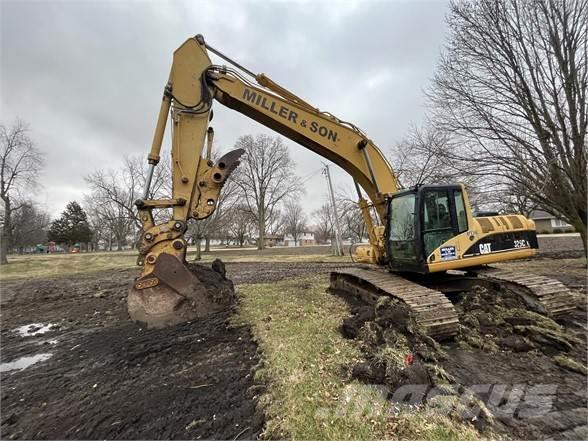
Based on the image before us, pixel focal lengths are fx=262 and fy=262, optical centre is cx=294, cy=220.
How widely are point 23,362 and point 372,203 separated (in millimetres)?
5997

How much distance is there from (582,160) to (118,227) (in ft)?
199

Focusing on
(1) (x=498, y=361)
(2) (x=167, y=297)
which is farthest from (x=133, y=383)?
(1) (x=498, y=361)

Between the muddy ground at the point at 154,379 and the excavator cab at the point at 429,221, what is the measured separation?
1433 millimetres

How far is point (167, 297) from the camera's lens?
3938 mm

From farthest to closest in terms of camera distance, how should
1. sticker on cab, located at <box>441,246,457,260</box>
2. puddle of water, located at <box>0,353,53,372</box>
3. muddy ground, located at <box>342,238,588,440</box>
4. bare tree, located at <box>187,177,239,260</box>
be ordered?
bare tree, located at <box>187,177,239,260</box> < sticker on cab, located at <box>441,246,457,260</box> < puddle of water, located at <box>0,353,53,372</box> < muddy ground, located at <box>342,238,588,440</box>

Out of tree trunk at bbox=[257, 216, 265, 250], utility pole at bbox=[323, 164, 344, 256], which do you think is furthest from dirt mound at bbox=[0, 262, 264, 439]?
Answer: tree trunk at bbox=[257, 216, 265, 250]

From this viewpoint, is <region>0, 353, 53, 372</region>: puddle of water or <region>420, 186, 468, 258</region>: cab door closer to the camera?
<region>0, 353, 53, 372</region>: puddle of water

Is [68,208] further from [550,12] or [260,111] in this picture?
[550,12]

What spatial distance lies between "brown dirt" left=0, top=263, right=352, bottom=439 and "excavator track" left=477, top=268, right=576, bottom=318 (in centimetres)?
427

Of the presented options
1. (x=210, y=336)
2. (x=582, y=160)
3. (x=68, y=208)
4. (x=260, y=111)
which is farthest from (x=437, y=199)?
(x=68, y=208)

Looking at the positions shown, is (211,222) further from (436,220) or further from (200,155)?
(436,220)

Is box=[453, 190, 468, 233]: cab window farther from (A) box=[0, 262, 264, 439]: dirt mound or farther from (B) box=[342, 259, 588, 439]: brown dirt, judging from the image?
(A) box=[0, 262, 264, 439]: dirt mound

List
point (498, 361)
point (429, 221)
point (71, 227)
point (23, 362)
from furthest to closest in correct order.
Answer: point (71, 227) → point (429, 221) → point (23, 362) → point (498, 361)

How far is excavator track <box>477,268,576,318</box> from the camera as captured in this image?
3.96 meters
